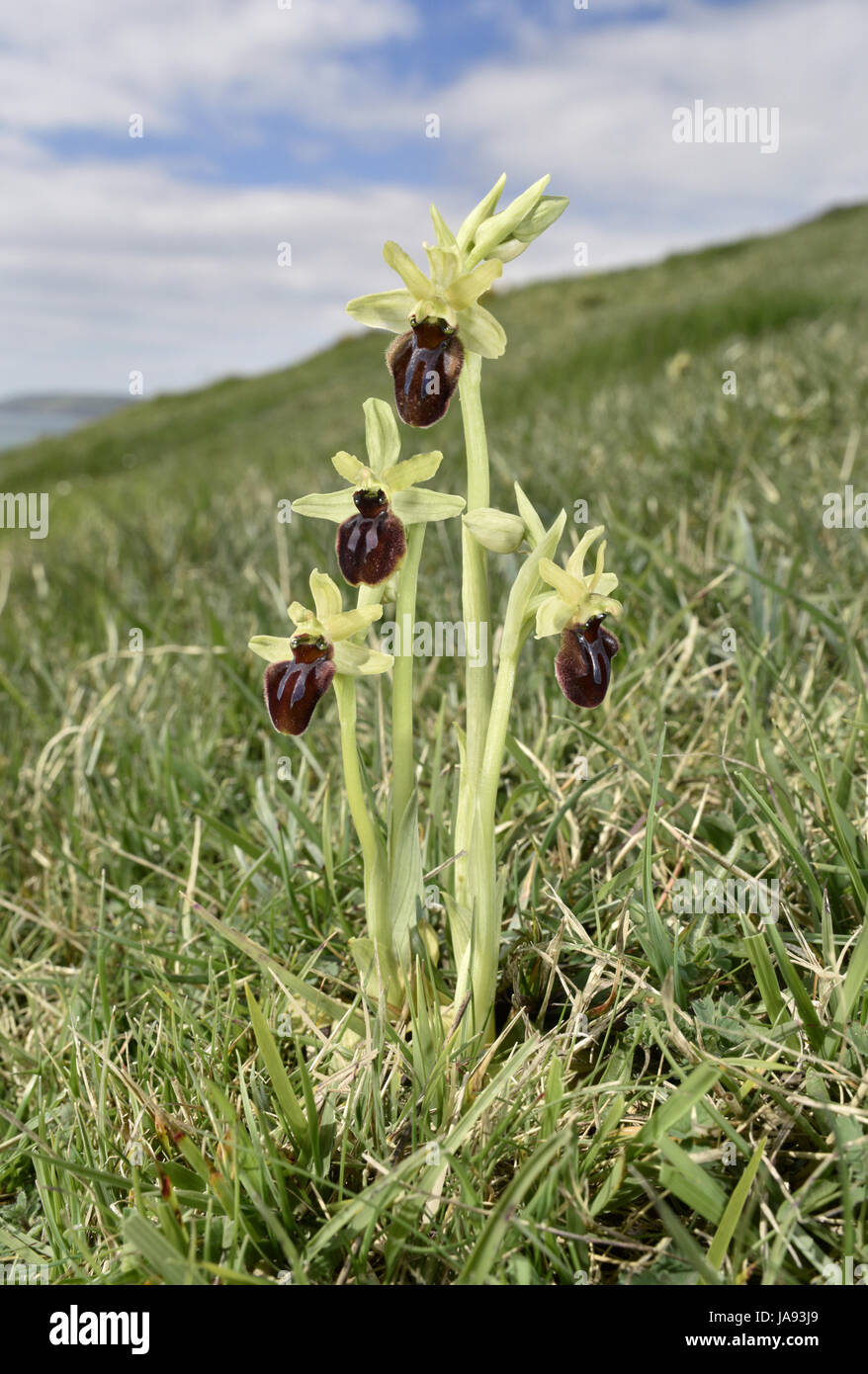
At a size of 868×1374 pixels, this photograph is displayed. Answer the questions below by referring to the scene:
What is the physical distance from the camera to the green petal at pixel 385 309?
168cm

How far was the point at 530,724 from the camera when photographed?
2818 millimetres

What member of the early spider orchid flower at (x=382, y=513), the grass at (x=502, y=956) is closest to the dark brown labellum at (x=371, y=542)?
the early spider orchid flower at (x=382, y=513)

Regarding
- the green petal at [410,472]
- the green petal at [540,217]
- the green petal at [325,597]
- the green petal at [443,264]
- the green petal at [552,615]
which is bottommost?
the green petal at [552,615]

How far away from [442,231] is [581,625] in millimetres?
720

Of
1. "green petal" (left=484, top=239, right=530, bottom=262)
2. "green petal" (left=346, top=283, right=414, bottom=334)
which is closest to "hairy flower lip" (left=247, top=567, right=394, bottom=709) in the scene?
"green petal" (left=346, top=283, right=414, bottom=334)

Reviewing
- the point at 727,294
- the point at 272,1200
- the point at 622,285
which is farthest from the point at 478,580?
the point at 622,285

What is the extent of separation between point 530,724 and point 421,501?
3.99ft

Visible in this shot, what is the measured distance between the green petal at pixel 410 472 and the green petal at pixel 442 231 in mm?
352

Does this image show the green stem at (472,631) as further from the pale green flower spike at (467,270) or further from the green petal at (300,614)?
the green petal at (300,614)

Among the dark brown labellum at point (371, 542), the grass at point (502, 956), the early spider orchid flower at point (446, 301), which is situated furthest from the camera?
the dark brown labellum at point (371, 542)

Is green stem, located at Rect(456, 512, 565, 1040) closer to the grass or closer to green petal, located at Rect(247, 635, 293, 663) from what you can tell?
the grass

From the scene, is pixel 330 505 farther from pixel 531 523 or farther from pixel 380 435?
pixel 531 523

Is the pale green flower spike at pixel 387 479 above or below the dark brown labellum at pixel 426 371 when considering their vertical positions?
below
